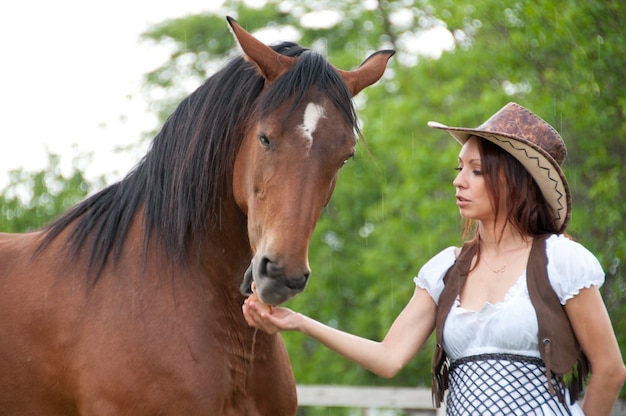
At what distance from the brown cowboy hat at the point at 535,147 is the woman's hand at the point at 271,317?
95 cm

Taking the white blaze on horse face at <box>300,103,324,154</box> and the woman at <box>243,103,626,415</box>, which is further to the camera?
the white blaze on horse face at <box>300,103,324,154</box>

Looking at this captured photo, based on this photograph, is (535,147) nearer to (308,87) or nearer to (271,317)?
(308,87)

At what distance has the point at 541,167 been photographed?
3.12 metres

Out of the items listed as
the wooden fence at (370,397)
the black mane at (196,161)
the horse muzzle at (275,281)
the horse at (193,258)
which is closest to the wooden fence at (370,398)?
the wooden fence at (370,397)

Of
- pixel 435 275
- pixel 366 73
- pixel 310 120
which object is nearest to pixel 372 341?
pixel 435 275

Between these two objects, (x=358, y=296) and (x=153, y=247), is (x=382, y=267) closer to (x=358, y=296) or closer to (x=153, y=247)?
(x=358, y=296)

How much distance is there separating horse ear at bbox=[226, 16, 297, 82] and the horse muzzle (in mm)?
802

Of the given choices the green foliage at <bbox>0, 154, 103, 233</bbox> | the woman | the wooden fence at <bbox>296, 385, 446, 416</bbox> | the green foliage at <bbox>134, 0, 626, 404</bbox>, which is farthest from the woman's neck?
the green foliage at <bbox>0, 154, 103, 233</bbox>

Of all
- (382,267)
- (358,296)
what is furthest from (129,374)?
(358,296)

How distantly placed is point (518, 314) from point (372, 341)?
576 millimetres

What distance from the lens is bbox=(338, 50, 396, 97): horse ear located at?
11.3 feet

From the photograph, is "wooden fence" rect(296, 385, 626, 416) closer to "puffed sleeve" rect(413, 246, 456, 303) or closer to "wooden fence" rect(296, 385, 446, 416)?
"wooden fence" rect(296, 385, 446, 416)

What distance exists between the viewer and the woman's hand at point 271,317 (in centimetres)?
304

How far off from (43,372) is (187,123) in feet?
3.88
